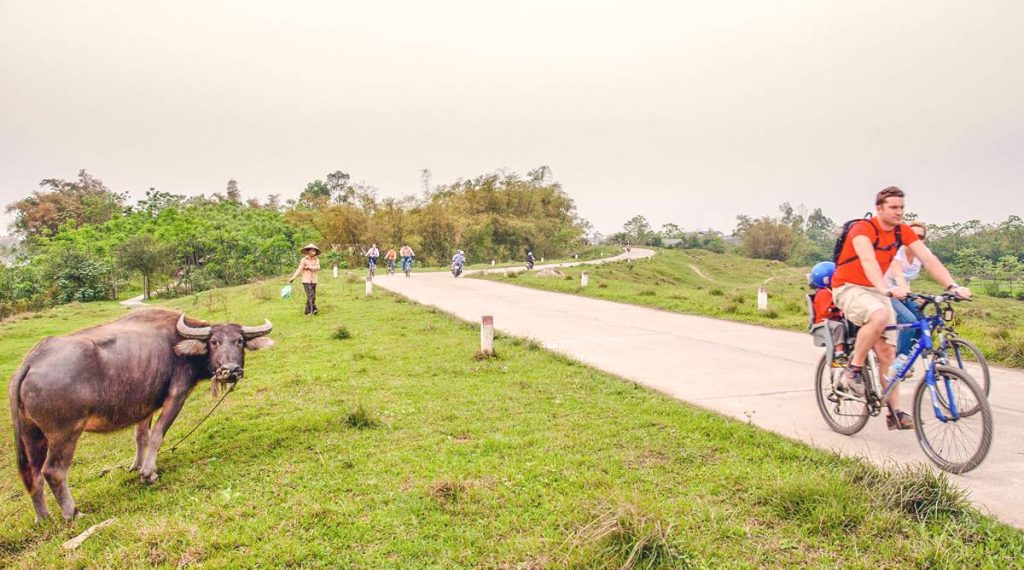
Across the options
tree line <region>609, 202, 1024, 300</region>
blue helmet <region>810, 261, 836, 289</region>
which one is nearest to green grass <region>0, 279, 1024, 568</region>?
blue helmet <region>810, 261, 836, 289</region>

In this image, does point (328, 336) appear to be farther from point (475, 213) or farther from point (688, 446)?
point (475, 213)

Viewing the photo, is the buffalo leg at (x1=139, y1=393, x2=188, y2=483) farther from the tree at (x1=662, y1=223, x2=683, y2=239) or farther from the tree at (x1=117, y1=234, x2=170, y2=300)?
the tree at (x1=662, y1=223, x2=683, y2=239)

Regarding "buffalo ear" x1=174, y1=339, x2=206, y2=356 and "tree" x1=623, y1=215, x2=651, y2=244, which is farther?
"tree" x1=623, y1=215, x2=651, y2=244

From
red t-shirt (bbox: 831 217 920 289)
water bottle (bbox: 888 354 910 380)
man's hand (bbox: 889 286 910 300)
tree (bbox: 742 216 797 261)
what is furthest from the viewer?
tree (bbox: 742 216 797 261)

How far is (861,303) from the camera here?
421 centimetres

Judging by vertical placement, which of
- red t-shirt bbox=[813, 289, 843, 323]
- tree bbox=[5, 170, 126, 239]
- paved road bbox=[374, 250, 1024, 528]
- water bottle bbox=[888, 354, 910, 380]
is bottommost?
paved road bbox=[374, 250, 1024, 528]

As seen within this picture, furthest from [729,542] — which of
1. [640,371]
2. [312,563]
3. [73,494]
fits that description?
[73,494]

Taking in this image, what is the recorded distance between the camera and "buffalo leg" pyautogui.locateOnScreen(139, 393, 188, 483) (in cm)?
435

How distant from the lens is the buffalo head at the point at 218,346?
4.45 m

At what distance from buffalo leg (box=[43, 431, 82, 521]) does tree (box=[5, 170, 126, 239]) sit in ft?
187

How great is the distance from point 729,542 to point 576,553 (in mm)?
889

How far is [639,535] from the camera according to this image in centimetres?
295

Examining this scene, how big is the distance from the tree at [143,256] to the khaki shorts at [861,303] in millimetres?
35602

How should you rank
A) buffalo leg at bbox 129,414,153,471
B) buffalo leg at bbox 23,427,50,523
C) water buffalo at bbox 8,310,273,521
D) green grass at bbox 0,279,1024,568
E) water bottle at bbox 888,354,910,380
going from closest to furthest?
green grass at bbox 0,279,1024,568 < water buffalo at bbox 8,310,273,521 < buffalo leg at bbox 23,427,50,523 < water bottle at bbox 888,354,910,380 < buffalo leg at bbox 129,414,153,471
